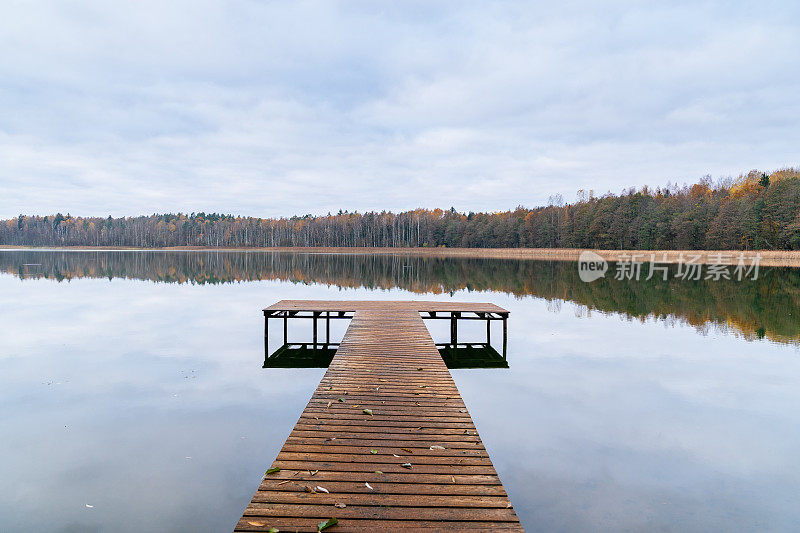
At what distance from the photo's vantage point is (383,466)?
3.62 meters

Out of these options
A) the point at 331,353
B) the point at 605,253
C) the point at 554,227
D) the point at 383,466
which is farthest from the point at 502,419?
the point at 554,227

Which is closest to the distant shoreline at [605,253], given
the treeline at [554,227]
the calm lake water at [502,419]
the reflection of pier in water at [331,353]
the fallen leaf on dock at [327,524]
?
the treeline at [554,227]

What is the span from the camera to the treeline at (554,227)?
178ft

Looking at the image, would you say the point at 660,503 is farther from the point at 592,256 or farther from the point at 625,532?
the point at 592,256

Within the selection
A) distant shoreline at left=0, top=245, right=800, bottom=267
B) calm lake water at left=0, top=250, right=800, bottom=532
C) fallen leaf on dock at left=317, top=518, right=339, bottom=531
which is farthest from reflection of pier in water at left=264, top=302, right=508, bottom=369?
distant shoreline at left=0, top=245, right=800, bottom=267

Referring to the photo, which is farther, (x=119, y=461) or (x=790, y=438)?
(x=790, y=438)

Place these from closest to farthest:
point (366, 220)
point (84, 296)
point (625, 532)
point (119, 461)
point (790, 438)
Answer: point (625, 532) < point (119, 461) < point (790, 438) < point (84, 296) < point (366, 220)

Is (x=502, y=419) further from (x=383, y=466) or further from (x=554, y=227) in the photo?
(x=554, y=227)

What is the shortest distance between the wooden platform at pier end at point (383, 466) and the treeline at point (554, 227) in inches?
2269

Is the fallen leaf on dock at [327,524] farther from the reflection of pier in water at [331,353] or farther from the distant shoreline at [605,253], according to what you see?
the distant shoreline at [605,253]

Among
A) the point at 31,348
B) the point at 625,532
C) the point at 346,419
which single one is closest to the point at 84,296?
the point at 31,348

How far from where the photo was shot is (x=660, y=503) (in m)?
4.55

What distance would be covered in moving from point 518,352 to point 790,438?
556 centimetres

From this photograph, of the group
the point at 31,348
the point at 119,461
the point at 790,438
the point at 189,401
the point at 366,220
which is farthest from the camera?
the point at 366,220
